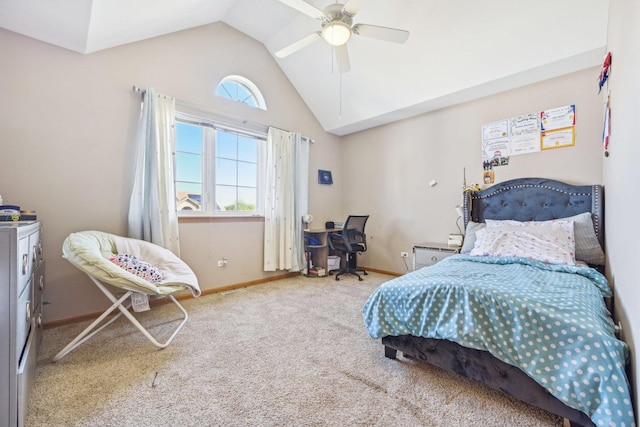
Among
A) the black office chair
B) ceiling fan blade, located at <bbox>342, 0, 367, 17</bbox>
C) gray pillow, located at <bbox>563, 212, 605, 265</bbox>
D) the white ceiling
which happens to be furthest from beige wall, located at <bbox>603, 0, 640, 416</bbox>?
the black office chair

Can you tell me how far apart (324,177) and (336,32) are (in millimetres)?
2629

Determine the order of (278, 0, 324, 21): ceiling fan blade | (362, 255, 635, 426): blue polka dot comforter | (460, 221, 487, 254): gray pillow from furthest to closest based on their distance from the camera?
(460, 221, 487, 254): gray pillow → (278, 0, 324, 21): ceiling fan blade → (362, 255, 635, 426): blue polka dot comforter

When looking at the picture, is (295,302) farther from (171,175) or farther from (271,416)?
(171,175)

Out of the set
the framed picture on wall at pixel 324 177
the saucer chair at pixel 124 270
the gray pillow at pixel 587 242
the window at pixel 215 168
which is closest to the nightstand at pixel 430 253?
the gray pillow at pixel 587 242

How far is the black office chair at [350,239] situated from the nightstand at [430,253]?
938 mm

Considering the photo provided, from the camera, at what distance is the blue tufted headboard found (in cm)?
265

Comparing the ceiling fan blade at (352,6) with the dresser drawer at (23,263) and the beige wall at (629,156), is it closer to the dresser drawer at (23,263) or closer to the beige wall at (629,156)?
the beige wall at (629,156)

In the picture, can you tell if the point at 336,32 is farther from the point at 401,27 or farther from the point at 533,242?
the point at 533,242

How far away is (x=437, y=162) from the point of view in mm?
3838

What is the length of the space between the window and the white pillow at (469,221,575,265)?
9.59 ft

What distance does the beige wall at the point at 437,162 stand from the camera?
280cm

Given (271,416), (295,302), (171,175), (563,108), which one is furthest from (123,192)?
(563,108)

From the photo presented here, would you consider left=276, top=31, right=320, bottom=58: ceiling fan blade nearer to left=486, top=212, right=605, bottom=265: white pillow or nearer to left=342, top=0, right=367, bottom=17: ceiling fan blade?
left=342, top=0, right=367, bottom=17: ceiling fan blade

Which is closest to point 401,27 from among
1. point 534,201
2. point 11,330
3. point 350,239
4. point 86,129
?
point 534,201
